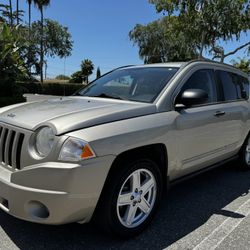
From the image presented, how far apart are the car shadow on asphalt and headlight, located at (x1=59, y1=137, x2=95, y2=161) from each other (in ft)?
2.93

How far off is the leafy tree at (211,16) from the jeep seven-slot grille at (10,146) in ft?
48.8

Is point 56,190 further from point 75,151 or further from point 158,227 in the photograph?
point 158,227

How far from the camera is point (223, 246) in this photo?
10.2 feet

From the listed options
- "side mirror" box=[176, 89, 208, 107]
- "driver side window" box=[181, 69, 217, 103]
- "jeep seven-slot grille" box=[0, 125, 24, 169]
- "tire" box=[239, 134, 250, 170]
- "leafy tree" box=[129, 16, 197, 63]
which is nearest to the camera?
"jeep seven-slot grille" box=[0, 125, 24, 169]

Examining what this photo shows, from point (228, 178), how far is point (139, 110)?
2.65 meters

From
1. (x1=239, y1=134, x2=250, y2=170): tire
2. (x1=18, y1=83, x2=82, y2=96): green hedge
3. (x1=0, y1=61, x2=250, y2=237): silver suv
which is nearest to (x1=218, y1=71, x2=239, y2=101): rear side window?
(x1=0, y1=61, x2=250, y2=237): silver suv

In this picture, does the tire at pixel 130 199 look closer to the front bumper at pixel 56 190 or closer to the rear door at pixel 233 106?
the front bumper at pixel 56 190

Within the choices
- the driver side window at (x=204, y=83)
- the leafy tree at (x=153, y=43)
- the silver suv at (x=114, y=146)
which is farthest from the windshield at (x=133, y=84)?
the leafy tree at (x=153, y=43)

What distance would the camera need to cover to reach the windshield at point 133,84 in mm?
3768

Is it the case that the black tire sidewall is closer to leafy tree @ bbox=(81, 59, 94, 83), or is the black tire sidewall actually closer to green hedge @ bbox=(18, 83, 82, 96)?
green hedge @ bbox=(18, 83, 82, 96)

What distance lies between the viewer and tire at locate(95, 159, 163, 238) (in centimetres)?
293

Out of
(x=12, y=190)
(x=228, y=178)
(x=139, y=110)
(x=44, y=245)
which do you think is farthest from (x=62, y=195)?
(x=228, y=178)

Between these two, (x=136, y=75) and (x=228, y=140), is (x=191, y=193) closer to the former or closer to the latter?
(x=228, y=140)

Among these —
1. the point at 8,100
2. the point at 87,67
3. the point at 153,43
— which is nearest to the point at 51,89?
the point at 153,43
